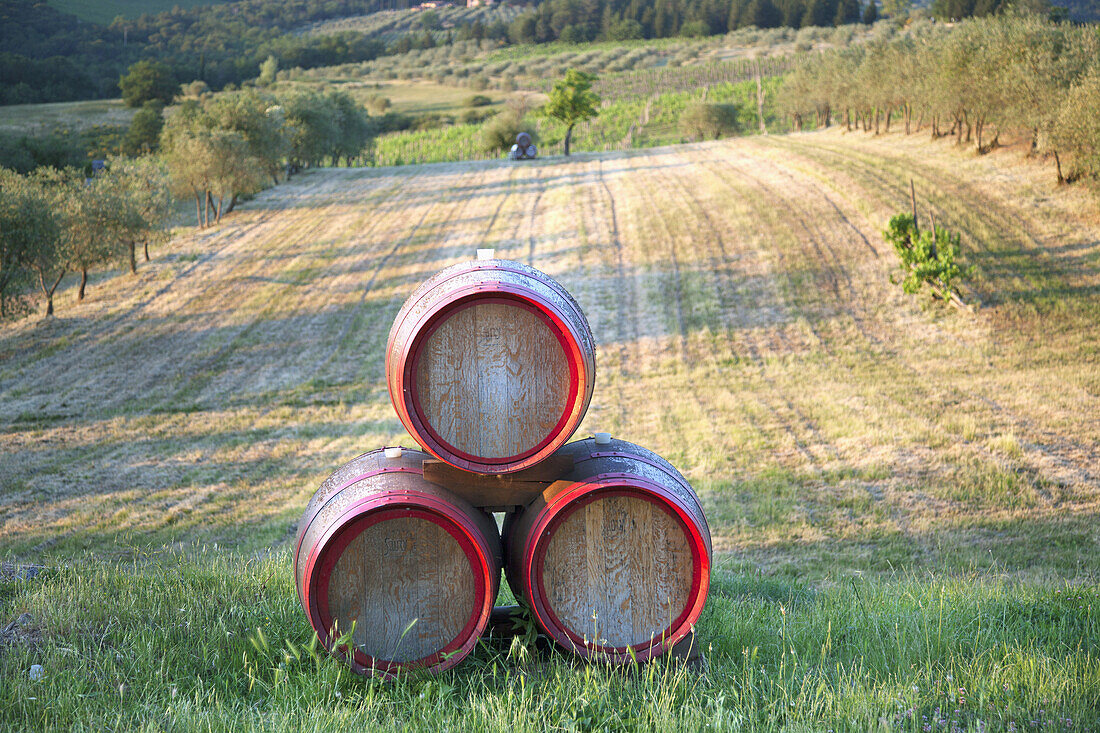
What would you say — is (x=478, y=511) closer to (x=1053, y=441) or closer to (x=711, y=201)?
(x=1053, y=441)

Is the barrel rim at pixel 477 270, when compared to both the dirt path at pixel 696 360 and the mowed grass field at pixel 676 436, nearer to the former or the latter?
the mowed grass field at pixel 676 436

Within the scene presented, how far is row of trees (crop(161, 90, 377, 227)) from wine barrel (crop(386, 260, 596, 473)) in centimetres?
3357

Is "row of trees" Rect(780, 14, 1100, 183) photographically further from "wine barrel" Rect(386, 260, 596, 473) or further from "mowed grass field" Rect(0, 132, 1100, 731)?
"wine barrel" Rect(386, 260, 596, 473)

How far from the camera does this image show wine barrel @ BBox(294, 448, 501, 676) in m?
3.72

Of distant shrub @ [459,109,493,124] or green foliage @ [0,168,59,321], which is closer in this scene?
green foliage @ [0,168,59,321]

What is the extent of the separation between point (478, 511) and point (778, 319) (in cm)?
1845

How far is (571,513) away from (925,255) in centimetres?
2006

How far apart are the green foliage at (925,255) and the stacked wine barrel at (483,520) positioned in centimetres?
1925

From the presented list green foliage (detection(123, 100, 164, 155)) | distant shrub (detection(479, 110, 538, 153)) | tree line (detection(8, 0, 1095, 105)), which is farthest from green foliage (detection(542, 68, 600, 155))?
tree line (detection(8, 0, 1095, 105))

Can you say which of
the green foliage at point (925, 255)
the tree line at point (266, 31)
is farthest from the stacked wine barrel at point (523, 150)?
the tree line at point (266, 31)

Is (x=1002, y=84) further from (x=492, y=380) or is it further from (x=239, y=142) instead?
(x=239, y=142)

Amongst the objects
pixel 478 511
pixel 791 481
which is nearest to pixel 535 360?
pixel 478 511

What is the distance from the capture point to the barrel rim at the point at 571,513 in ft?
12.5

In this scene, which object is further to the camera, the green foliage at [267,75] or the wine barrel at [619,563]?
the green foliage at [267,75]
